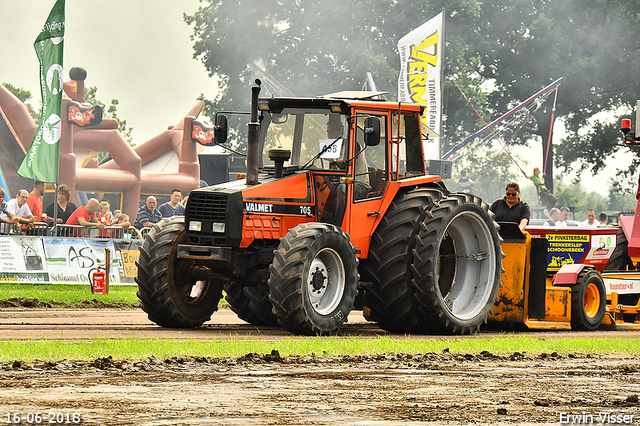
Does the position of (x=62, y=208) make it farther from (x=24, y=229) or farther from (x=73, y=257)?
(x=24, y=229)

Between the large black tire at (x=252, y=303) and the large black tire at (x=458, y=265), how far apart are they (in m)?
2.09

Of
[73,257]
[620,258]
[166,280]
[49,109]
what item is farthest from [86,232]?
[620,258]

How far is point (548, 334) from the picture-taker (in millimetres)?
12656

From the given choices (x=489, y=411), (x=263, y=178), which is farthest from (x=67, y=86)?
(x=489, y=411)

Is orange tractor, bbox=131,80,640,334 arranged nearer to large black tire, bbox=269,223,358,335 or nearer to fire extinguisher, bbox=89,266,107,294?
large black tire, bbox=269,223,358,335

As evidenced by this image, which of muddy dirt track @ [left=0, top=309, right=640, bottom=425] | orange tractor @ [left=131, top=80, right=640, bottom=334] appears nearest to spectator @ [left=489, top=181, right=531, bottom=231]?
orange tractor @ [left=131, top=80, right=640, bottom=334]

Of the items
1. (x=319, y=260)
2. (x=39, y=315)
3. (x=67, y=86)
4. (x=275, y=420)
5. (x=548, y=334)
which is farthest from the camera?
(x=67, y=86)

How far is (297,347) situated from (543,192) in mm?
32942

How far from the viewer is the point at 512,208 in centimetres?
1409

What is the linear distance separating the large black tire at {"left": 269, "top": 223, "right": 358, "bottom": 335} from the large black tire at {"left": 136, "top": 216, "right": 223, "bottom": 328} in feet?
4.64

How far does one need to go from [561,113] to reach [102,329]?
44619mm

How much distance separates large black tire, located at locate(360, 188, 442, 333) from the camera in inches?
465

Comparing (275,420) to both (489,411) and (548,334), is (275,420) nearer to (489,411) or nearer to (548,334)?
(489,411)

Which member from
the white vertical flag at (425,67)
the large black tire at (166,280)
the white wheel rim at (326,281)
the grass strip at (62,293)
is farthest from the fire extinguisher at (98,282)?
the white vertical flag at (425,67)
